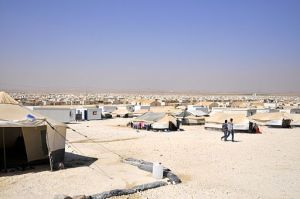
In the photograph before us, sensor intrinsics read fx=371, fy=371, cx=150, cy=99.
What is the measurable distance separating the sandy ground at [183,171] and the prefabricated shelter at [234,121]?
6.06 meters

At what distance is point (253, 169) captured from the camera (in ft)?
50.5

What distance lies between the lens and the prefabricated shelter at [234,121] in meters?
30.3

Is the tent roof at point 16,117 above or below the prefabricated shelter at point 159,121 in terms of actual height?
above

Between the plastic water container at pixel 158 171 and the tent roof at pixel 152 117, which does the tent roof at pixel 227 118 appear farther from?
the plastic water container at pixel 158 171

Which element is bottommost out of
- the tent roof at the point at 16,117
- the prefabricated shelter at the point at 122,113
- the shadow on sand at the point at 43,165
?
the prefabricated shelter at the point at 122,113

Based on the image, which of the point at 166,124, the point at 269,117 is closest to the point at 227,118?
the point at 166,124

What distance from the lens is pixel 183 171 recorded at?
14875mm

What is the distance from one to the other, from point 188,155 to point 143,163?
13.6 ft

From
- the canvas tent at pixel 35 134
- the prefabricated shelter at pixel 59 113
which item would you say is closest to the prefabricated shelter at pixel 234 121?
the prefabricated shelter at pixel 59 113

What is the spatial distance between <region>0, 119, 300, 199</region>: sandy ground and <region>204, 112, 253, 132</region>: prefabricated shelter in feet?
19.9

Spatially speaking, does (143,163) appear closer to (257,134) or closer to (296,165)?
(296,165)

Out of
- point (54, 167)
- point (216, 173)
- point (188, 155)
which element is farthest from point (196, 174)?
point (54, 167)

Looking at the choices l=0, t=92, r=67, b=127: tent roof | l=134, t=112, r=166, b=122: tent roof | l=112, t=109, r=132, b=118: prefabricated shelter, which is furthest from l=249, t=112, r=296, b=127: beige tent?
l=0, t=92, r=67, b=127: tent roof

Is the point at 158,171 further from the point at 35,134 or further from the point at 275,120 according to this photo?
the point at 275,120
